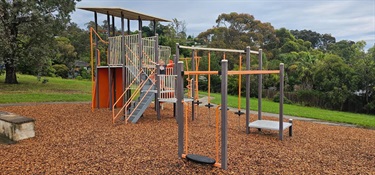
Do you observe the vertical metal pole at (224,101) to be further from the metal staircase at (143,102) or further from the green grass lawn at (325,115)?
the green grass lawn at (325,115)

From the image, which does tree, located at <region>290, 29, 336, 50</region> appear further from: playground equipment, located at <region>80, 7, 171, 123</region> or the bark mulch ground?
the bark mulch ground

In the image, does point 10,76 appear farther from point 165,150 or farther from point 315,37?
point 315,37

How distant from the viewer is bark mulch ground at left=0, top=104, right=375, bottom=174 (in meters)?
4.95

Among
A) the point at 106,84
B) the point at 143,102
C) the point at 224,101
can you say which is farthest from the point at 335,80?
the point at 224,101

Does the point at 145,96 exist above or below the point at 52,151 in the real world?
above

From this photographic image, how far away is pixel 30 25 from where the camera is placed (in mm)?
17125

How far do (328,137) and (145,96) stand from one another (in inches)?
223

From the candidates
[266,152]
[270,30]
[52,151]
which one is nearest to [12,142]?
[52,151]

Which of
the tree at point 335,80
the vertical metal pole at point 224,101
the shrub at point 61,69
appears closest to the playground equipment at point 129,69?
the vertical metal pole at point 224,101

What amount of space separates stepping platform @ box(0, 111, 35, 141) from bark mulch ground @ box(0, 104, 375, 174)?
19cm

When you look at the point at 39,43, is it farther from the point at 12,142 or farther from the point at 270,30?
the point at 270,30

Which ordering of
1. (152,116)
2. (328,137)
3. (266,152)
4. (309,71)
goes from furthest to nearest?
(309,71) < (152,116) < (328,137) < (266,152)

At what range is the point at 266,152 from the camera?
20.0ft

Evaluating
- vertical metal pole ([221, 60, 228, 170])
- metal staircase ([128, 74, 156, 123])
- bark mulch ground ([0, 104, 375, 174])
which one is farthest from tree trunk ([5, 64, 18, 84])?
vertical metal pole ([221, 60, 228, 170])
